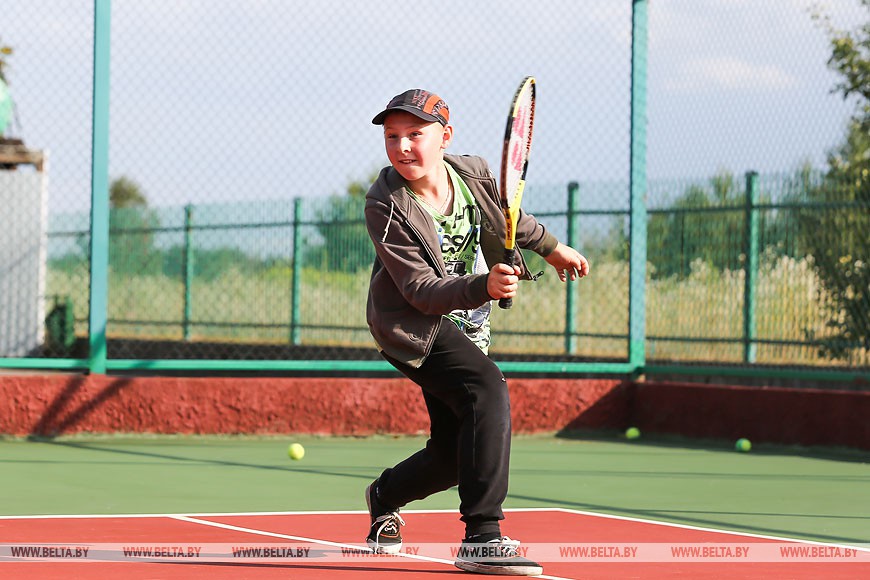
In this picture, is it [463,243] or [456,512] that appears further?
[456,512]

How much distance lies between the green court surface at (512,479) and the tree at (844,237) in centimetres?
89

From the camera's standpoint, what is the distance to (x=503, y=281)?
14.7 feet

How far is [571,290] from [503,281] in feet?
26.4

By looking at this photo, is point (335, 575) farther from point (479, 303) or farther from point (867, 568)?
point (867, 568)

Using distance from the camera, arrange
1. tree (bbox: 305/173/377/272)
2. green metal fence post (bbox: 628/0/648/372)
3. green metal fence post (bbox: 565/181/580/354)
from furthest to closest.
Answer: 1. tree (bbox: 305/173/377/272)
2. green metal fence post (bbox: 565/181/580/354)
3. green metal fence post (bbox: 628/0/648/372)

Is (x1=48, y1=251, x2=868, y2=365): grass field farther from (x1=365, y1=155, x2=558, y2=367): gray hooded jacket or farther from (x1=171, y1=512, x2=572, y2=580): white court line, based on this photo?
(x1=365, y1=155, x2=558, y2=367): gray hooded jacket

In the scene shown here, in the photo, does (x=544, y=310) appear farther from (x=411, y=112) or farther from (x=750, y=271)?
(x=411, y=112)

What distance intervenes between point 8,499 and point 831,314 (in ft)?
18.9

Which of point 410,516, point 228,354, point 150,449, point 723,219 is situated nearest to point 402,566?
point 410,516

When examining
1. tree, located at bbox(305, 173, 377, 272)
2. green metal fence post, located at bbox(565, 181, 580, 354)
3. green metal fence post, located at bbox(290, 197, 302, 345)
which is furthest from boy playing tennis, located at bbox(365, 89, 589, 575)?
green metal fence post, located at bbox(290, 197, 302, 345)

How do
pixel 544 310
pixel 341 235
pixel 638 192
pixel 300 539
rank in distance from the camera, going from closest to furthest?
1. pixel 300 539
2. pixel 638 192
3. pixel 544 310
4. pixel 341 235

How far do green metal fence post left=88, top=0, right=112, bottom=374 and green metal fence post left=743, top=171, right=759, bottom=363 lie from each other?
447 cm

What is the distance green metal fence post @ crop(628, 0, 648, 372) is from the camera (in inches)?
430

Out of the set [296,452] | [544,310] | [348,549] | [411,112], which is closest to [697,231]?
[544,310]
